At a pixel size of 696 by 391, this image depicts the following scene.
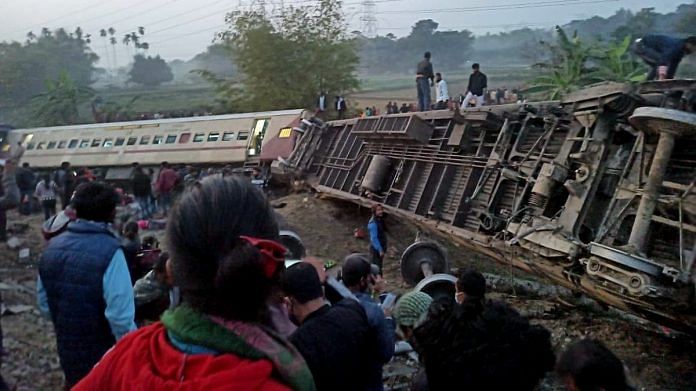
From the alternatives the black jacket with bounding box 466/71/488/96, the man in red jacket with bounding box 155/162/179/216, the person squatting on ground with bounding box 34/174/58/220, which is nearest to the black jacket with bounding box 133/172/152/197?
the man in red jacket with bounding box 155/162/179/216

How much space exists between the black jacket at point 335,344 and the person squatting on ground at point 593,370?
71 cm

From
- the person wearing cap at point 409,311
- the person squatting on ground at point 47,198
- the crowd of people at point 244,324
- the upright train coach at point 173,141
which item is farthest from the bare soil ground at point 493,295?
the upright train coach at point 173,141

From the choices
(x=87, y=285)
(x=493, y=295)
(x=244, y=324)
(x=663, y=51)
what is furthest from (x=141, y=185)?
(x=244, y=324)

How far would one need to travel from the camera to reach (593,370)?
2.24m

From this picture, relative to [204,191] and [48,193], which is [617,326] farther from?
[48,193]

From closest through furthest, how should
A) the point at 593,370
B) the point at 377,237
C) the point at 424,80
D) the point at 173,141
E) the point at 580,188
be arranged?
the point at 593,370
the point at 580,188
the point at 377,237
the point at 424,80
the point at 173,141

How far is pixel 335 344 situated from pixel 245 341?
0.72 meters

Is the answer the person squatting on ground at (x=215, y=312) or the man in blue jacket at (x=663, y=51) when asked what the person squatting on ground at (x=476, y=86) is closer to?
the man in blue jacket at (x=663, y=51)

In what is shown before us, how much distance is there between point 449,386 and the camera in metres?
2.32

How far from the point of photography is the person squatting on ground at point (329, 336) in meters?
2.26

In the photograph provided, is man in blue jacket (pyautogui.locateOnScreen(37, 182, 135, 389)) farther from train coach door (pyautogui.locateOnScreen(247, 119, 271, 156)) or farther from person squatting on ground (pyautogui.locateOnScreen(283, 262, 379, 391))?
train coach door (pyautogui.locateOnScreen(247, 119, 271, 156))

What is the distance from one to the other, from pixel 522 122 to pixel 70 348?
23.3ft

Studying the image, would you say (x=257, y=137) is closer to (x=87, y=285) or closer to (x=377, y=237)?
(x=377, y=237)

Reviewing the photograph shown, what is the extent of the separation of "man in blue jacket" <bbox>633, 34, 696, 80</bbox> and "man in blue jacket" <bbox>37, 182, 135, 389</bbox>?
7.47 metres
